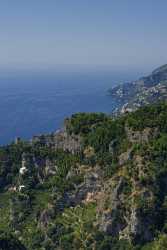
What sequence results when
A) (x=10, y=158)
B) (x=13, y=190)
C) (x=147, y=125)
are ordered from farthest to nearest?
(x=10, y=158), (x=13, y=190), (x=147, y=125)

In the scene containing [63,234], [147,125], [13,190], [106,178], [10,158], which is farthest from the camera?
[10,158]

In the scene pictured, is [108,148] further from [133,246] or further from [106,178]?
[133,246]

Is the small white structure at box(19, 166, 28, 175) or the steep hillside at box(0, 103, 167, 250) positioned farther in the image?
the small white structure at box(19, 166, 28, 175)

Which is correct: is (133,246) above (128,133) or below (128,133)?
below

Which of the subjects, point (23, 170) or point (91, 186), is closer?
point (91, 186)

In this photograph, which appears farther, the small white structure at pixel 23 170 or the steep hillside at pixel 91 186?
the small white structure at pixel 23 170

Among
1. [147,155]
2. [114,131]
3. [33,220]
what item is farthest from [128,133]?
[33,220]

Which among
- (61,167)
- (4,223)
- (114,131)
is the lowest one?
(4,223)

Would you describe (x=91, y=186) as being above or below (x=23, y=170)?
above
